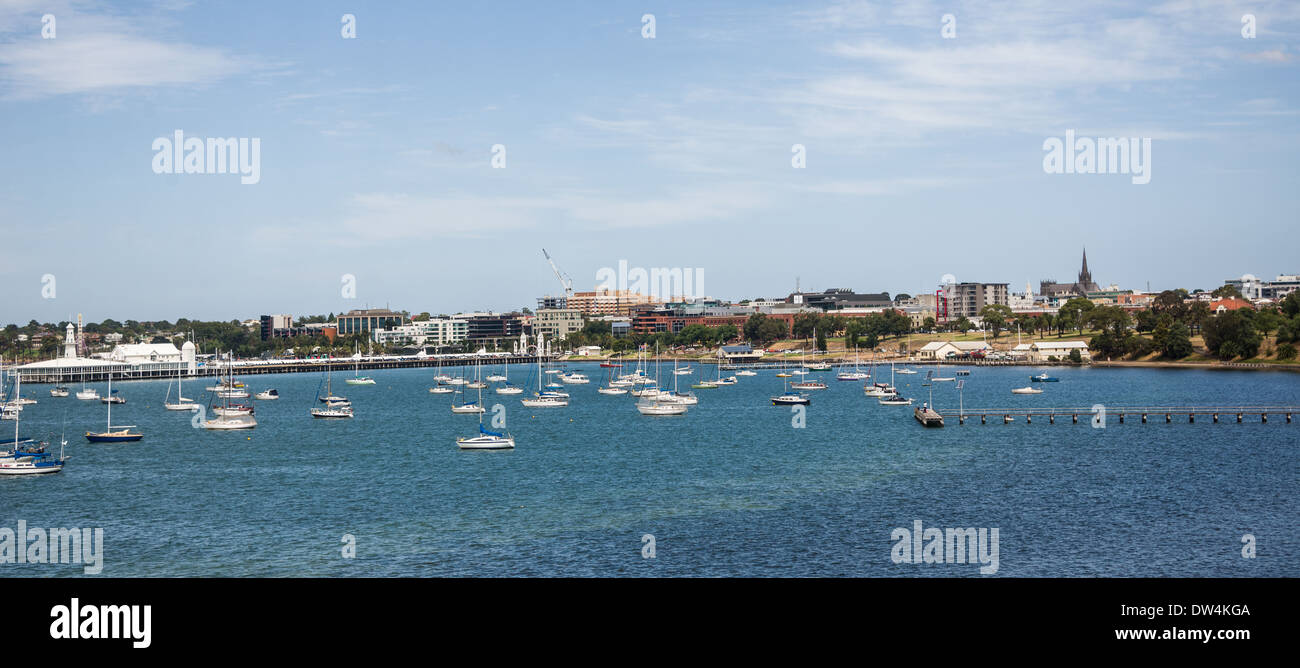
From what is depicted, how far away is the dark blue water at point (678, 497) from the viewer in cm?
3600

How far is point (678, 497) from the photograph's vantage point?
4919cm

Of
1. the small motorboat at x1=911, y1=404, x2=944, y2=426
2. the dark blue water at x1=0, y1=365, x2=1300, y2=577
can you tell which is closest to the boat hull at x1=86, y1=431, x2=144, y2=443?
the dark blue water at x1=0, y1=365, x2=1300, y2=577

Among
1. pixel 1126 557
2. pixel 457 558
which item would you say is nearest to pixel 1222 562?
pixel 1126 557

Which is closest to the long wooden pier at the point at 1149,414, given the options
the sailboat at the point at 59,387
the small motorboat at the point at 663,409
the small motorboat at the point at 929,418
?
the small motorboat at the point at 929,418

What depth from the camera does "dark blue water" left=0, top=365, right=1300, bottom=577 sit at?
36.0m

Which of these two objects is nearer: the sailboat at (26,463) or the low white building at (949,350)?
the sailboat at (26,463)

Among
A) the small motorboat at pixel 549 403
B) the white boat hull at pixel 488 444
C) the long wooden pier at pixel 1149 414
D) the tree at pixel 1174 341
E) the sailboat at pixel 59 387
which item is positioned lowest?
the sailboat at pixel 59 387

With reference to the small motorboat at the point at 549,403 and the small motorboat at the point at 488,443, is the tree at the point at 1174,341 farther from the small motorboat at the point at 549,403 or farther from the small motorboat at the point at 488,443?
the small motorboat at the point at 488,443

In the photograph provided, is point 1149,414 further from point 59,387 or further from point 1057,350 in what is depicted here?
point 59,387

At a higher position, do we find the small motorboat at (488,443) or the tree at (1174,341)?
the tree at (1174,341)

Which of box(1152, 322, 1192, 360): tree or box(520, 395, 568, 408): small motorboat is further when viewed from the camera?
box(1152, 322, 1192, 360): tree

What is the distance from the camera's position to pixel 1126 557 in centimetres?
3550

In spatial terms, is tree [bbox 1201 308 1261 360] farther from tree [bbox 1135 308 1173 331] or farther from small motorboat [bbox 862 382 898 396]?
small motorboat [bbox 862 382 898 396]
